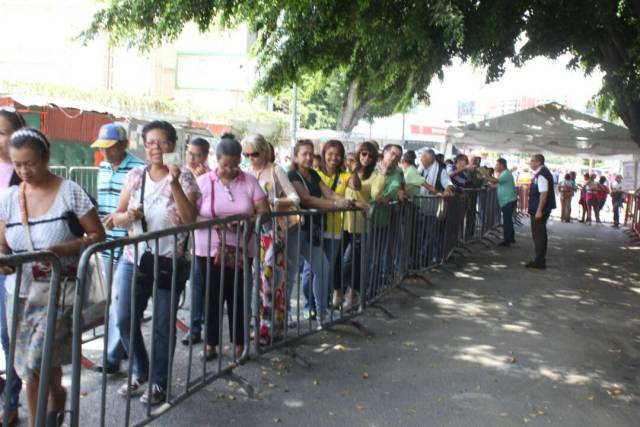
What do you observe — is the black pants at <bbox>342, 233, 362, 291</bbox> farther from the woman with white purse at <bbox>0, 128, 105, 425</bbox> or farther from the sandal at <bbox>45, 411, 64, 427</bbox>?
the sandal at <bbox>45, 411, 64, 427</bbox>

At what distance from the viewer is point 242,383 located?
4.88 metres

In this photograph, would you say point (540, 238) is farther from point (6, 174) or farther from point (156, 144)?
point (6, 174)

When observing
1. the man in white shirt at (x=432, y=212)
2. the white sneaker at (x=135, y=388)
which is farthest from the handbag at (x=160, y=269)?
the man in white shirt at (x=432, y=212)

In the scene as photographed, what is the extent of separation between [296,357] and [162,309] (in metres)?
1.64

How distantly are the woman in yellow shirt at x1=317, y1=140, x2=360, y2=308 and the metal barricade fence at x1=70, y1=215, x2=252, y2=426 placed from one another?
1592 mm

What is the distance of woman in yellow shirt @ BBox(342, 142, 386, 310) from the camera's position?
7.14 meters

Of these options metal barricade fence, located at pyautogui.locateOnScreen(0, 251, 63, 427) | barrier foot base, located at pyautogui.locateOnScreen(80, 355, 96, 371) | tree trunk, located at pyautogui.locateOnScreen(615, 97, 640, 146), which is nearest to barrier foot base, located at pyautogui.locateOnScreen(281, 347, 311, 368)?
barrier foot base, located at pyautogui.locateOnScreen(80, 355, 96, 371)

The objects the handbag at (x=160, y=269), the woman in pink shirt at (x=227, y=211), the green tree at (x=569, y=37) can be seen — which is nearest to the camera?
the handbag at (x=160, y=269)

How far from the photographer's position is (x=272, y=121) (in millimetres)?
33250

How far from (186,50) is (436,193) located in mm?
40393

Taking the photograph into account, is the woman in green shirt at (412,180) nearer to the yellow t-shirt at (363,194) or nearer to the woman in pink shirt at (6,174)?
the yellow t-shirt at (363,194)

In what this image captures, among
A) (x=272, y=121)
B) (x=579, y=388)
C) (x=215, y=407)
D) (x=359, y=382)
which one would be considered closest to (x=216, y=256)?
(x=215, y=407)

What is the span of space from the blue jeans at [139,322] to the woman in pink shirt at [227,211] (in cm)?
61

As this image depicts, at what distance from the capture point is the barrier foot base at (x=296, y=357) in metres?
5.64
